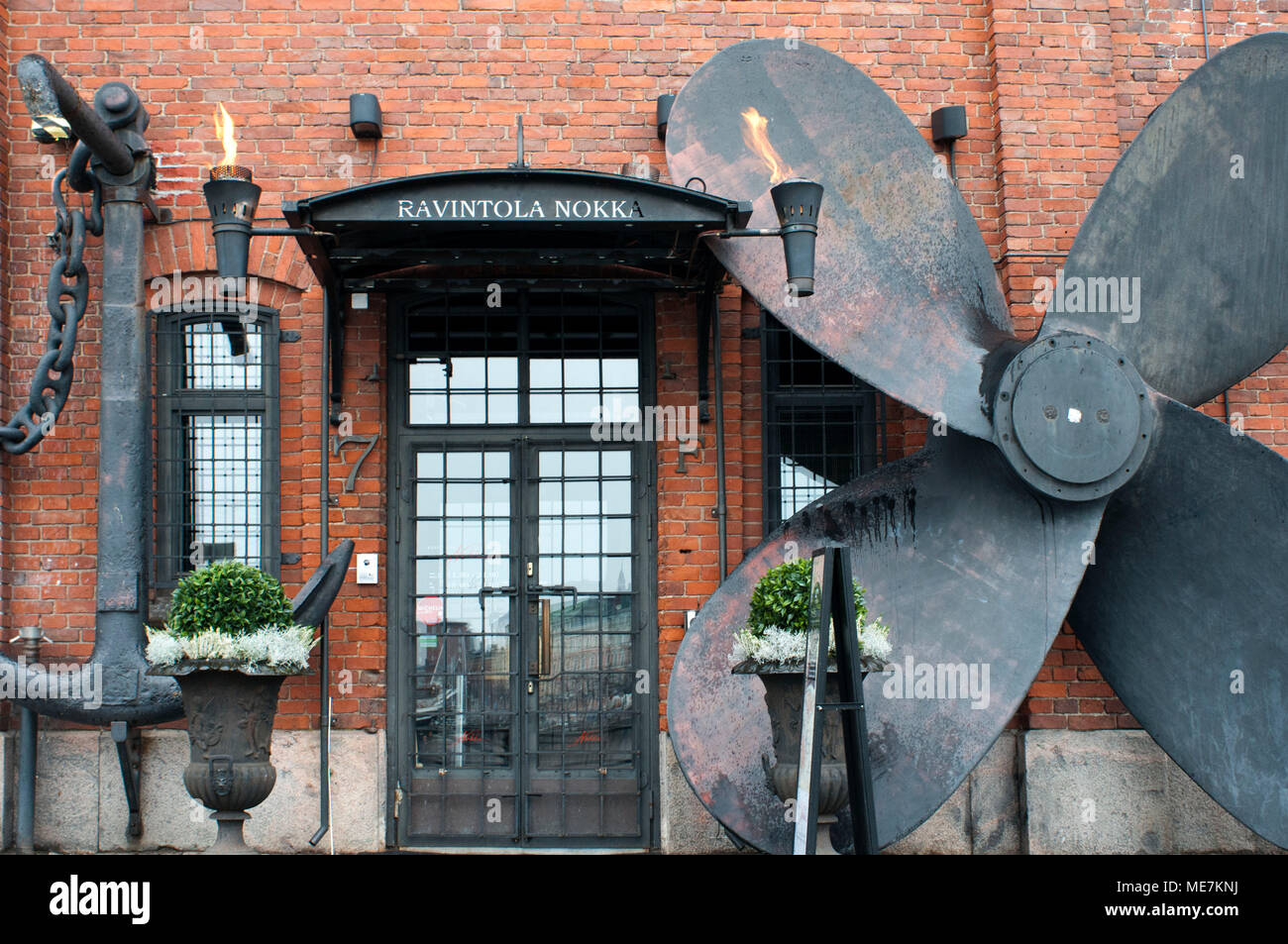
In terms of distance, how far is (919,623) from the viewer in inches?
197

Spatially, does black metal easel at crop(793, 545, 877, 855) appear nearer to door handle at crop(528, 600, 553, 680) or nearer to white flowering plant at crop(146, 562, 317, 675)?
white flowering plant at crop(146, 562, 317, 675)

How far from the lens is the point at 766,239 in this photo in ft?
16.7

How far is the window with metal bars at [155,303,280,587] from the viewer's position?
6094 mm

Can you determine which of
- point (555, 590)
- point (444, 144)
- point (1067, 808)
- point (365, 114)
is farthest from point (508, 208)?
point (1067, 808)

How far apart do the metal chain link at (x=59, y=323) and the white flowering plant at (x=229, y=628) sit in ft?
5.35

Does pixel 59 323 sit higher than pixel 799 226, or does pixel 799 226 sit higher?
pixel 799 226

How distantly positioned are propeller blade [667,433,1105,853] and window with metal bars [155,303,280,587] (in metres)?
2.66

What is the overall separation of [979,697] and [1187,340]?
1820mm

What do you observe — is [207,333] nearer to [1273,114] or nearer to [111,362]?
[111,362]

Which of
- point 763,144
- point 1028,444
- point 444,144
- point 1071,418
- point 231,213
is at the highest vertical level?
point 444,144

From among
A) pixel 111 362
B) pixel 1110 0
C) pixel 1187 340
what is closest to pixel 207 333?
pixel 111 362

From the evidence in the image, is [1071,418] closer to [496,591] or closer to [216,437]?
[496,591]

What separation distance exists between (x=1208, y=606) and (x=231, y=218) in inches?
176

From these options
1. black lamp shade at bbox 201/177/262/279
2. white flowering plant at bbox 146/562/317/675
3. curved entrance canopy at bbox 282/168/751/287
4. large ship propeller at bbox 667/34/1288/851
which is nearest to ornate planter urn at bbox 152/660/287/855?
white flowering plant at bbox 146/562/317/675
